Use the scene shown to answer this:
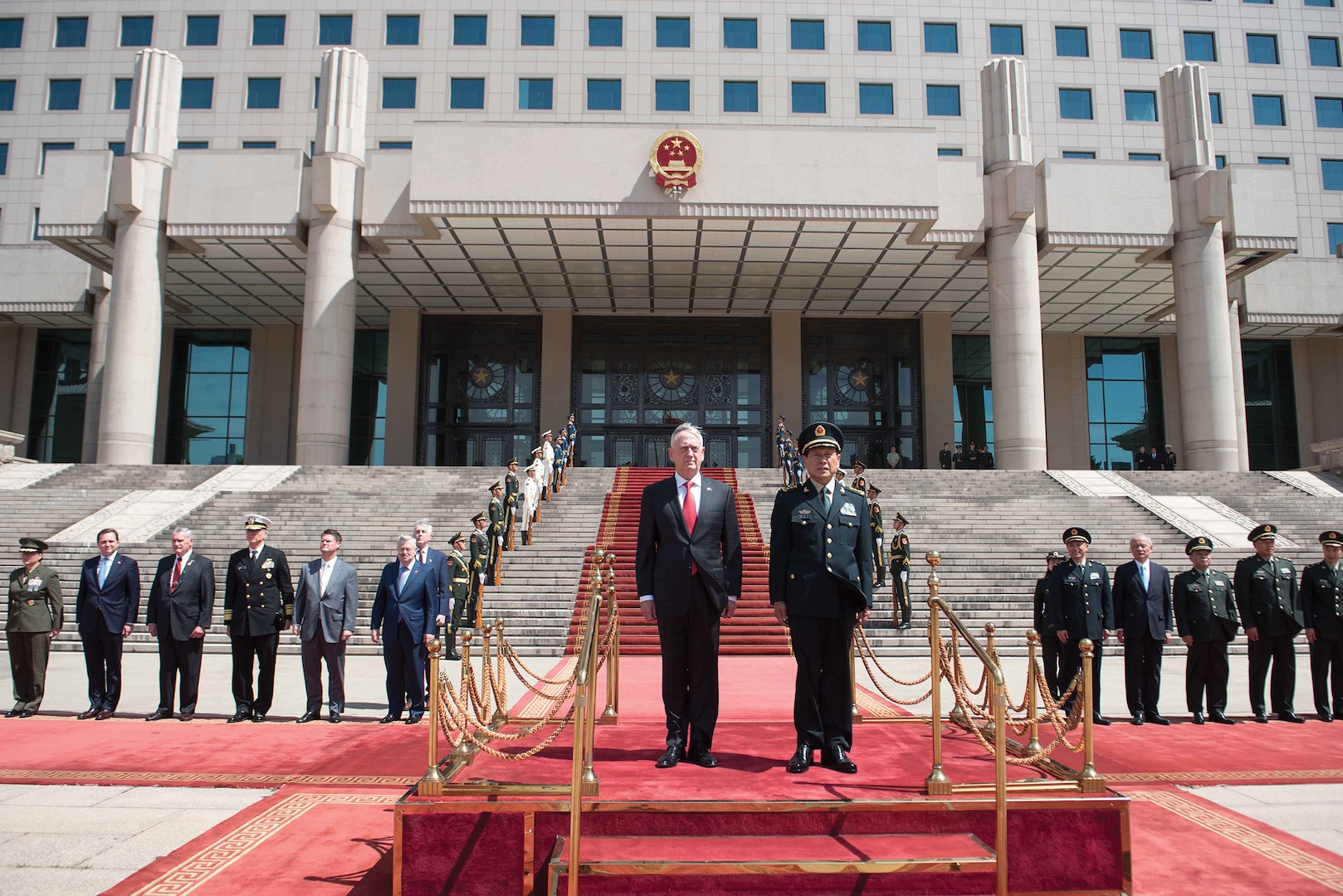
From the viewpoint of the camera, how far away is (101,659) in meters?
8.87

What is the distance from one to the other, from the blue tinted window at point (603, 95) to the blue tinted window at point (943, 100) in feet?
40.4

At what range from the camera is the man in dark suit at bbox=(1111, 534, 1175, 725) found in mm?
8656

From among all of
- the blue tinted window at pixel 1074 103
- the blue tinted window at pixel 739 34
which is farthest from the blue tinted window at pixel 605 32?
the blue tinted window at pixel 1074 103

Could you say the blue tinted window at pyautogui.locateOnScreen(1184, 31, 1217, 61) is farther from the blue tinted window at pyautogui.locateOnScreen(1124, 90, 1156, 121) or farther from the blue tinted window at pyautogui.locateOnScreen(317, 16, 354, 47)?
the blue tinted window at pyautogui.locateOnScreen(317, 16, 354, 47)

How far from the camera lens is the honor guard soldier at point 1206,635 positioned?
28.6 feet

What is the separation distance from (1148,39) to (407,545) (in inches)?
1557

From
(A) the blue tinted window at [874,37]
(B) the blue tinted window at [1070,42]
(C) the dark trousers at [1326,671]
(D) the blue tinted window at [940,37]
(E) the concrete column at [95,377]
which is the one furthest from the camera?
(B) the blue tinted window at [1070,42]

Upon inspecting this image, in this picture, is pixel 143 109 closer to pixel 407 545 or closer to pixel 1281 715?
pixel 407 545

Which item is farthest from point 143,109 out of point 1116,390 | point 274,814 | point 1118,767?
point 1116,390

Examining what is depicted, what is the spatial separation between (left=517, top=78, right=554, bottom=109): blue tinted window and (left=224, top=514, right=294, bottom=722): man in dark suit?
1186 inches

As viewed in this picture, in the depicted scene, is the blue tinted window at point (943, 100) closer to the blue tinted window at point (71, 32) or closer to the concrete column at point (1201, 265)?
the concrete column at point (1201, 265)

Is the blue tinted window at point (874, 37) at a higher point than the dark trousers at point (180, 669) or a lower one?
higher

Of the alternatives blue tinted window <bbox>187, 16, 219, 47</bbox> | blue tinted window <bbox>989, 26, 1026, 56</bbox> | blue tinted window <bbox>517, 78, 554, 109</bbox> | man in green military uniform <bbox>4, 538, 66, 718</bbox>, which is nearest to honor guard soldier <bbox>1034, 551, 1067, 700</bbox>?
man in green military uniform <bbox>4, 538, 66, 718</bbox>

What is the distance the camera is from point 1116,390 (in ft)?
121
